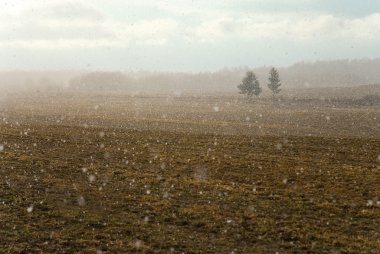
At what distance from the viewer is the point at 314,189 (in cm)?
2214

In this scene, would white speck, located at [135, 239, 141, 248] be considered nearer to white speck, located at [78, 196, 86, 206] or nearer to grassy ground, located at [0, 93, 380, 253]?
grassy ground, located at [0, 93, 380, 253]

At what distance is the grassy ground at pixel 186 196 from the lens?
1518cm

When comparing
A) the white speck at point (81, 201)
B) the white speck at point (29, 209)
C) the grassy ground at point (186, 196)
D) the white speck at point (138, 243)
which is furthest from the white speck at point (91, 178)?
the white speck at point (138, 243)

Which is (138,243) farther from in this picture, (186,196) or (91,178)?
(91,178)

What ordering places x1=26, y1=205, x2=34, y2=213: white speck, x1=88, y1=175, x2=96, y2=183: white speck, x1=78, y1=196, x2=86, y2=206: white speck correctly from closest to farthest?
x1=26, y1=205, x2=34, y2=213: white speck → x1=78, y1=196, x2=86, y2=206: white speck → x1=88, y1=175, x2=96, y2=183: white speck

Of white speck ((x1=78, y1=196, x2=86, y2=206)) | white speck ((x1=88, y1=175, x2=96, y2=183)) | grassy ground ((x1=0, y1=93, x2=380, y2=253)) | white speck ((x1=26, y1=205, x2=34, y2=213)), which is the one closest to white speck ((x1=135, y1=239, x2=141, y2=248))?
grassy ground ((x1=0, y1=93, x2=380, y2=253))

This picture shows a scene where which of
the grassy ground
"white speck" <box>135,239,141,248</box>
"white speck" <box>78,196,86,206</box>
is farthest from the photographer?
"white speck" <box>78,196,86,206</box>

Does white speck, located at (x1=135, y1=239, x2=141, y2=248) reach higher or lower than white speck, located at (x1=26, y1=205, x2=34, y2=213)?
lower

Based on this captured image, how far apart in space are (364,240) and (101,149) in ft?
71.4

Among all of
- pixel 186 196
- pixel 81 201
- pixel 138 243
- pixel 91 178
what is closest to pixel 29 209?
pixel 81 201

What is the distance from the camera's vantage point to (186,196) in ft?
68.1

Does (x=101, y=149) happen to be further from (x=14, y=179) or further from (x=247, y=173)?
(x=247, y=173)

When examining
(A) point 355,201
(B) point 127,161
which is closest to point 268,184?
(A) point 355,201

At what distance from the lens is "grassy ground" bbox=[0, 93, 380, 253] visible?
598 inches
